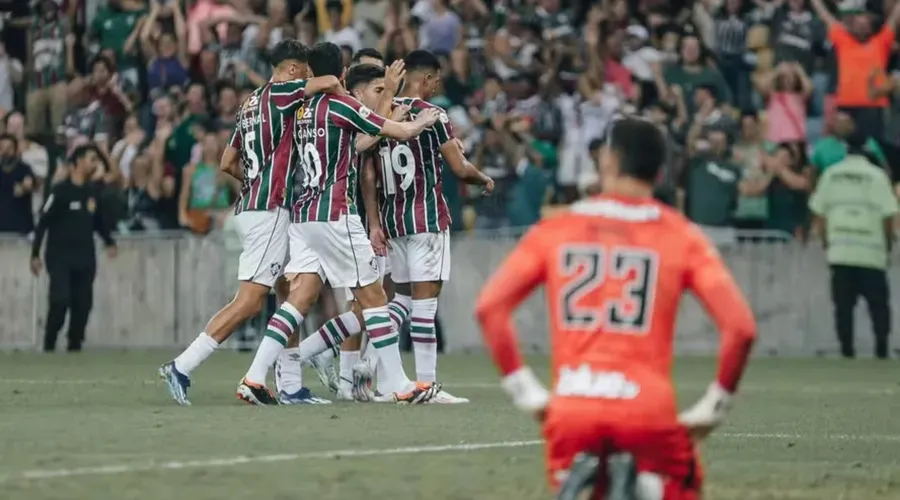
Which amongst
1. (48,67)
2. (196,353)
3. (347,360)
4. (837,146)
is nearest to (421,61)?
(347,360)

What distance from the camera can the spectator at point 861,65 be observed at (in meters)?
23.7

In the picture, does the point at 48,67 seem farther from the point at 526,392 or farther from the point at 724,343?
the point at 724,343

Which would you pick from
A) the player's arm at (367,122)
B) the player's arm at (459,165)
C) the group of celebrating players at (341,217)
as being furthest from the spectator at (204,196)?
the player's arm at (367,122)

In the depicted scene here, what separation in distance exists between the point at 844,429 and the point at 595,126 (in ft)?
39.4

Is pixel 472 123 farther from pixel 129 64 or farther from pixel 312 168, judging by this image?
pixel 312 168

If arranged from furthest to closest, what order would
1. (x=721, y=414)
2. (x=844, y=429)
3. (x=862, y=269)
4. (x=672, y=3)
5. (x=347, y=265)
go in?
(x=672, y=3), (x=862, y=269), (x=347, y=265), (x=844, y=429), (x=721, y=414)

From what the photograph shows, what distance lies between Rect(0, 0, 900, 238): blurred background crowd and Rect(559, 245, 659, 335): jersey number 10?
16.3 m

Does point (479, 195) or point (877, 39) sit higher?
point (877, 39)

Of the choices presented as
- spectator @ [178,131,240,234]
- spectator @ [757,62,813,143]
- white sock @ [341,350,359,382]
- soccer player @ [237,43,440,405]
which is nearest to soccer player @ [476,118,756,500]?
soccer player @ [237,43,440,405]

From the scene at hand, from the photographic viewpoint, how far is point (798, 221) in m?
23.3

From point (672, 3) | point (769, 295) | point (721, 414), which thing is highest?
point (672, 3)

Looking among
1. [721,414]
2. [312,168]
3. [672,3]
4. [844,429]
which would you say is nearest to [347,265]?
[312,168]

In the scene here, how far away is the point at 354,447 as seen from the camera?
10383 millimetres

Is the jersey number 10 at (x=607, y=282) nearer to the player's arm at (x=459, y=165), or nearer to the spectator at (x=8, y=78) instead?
the player's arm at (x=459, y=165)
